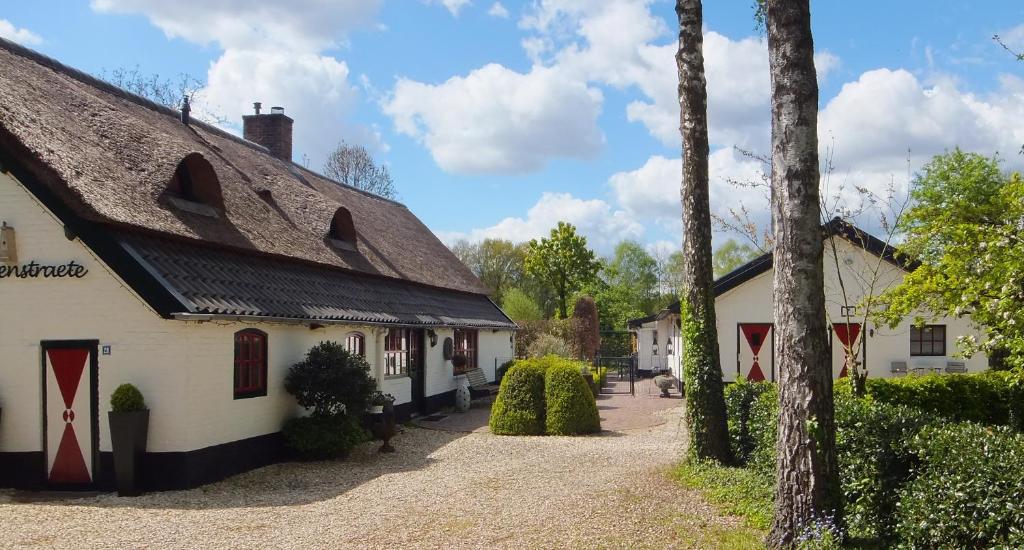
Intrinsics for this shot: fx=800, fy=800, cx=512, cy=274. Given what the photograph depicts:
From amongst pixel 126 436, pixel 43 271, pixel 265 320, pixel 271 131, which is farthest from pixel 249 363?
pixel 271 131

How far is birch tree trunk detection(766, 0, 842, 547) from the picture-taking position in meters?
7.10

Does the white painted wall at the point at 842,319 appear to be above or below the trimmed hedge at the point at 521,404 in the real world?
above

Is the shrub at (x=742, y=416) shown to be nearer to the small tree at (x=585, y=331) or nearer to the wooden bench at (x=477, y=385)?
the wooden bench at (x=477, y=385)

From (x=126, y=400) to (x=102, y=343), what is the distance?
944 millimetres

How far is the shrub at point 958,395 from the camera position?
45.1 feet

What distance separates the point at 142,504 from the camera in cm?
981

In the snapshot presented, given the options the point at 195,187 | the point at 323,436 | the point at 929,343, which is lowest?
the point at 323,436

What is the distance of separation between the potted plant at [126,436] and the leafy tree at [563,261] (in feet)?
120

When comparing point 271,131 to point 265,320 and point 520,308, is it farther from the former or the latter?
point 520,308

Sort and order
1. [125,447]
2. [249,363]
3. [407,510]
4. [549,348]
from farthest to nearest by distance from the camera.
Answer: [549,348]
[249,363]
[125,447]
[407,510]

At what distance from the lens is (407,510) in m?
9.19

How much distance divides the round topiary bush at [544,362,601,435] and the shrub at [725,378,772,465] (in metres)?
5.11

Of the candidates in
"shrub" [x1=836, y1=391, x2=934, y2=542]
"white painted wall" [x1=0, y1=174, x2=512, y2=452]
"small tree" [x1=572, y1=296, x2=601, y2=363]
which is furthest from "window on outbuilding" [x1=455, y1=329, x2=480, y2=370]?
"shrub" [x1=836, y1=391, x2=934, y2=542]

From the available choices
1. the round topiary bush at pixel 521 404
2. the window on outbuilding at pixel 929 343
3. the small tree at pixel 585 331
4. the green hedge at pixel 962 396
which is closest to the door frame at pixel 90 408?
the round topiary bush at pixel 521 404
